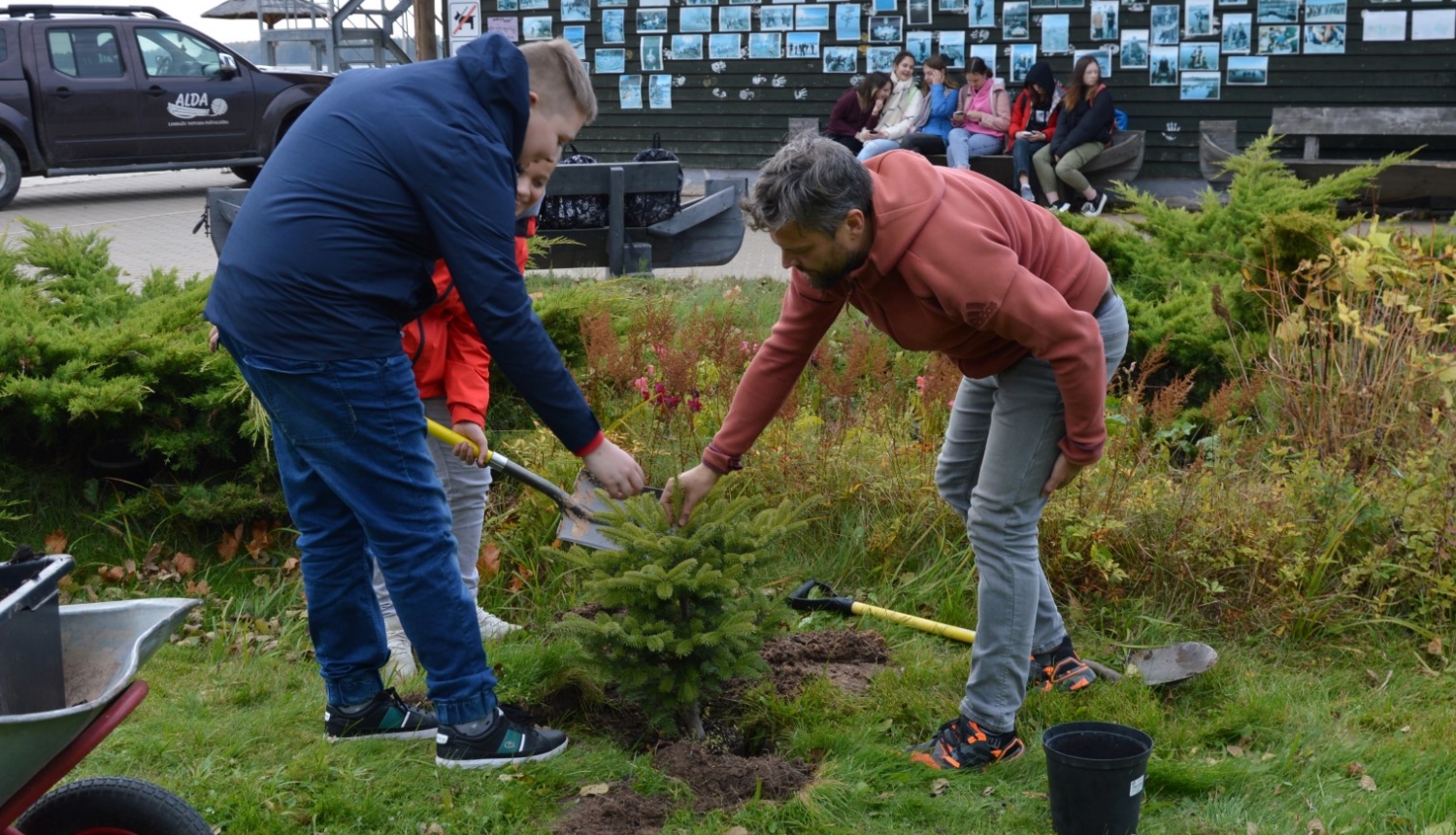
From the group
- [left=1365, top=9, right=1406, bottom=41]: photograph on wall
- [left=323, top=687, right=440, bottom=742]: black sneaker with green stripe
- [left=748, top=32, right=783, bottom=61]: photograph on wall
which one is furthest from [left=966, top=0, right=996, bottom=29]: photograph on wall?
[left=323, top=687, right=440, bottom=742]: black sneaker with green stripe

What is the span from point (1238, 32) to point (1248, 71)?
0.44 m

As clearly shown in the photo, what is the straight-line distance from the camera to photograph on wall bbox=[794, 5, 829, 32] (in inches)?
643

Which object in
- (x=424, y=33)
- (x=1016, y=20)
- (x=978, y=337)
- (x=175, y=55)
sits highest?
(x=424, y=33)

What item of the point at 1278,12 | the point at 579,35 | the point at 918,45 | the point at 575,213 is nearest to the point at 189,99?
the point at 579,35

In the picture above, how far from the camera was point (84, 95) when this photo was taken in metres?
15.1

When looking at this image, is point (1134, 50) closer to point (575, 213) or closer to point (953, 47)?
point (953, 47)

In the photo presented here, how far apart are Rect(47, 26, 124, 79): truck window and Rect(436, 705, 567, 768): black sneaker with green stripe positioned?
14.4 metres

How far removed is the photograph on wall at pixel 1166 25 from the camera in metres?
14.5

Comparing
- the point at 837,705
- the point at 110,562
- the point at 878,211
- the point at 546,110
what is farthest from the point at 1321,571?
the point at 110,562

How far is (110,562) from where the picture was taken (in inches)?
195

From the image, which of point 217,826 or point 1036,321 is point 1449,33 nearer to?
point 1036,321

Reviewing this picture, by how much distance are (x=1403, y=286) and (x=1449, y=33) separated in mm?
10374

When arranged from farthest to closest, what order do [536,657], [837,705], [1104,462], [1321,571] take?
[1104,462]
[1321,571]
[536,657]
[837,705]

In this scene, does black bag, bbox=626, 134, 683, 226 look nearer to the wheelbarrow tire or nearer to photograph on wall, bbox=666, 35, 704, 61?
the wheelbarrow tire
